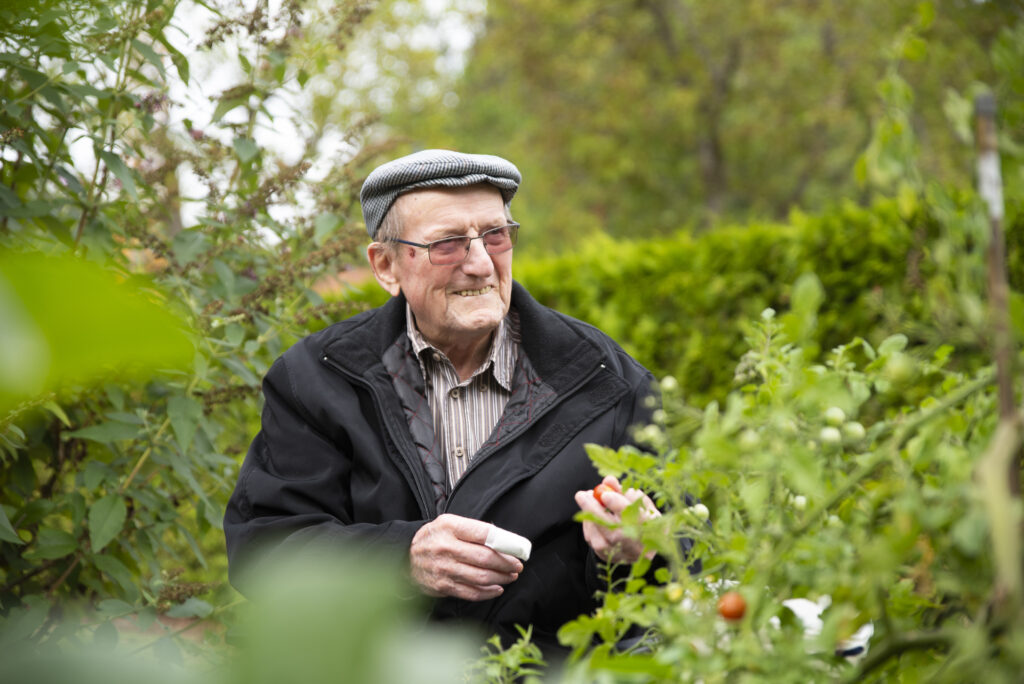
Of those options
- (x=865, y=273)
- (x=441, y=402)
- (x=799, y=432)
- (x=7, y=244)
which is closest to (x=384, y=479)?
(x=441, y=402)

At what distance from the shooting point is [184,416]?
2.72m

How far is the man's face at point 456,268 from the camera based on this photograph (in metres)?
2.58

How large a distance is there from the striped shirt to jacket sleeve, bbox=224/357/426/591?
29 centimetres

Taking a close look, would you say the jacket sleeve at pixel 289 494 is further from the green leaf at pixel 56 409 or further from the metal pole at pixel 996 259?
the metal pole at pixel 996 259

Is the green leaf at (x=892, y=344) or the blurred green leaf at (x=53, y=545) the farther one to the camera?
the blurred green leaf at (x=53, y=545)

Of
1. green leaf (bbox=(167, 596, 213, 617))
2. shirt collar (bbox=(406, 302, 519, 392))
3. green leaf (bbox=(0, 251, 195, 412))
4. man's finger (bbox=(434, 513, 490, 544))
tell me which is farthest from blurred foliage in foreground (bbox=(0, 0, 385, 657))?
green leaf (bbox=(0, 251, 195, 412))

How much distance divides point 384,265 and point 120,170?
800 mm

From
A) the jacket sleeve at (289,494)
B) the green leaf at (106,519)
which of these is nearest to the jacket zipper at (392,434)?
the jacket sleeve at (289,494)

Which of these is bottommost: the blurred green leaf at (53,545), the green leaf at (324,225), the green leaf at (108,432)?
the blurred green leaf at (53,545)

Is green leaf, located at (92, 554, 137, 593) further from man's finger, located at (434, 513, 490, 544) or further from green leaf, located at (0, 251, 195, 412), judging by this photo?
green leaf, located at (0, 251, 195, 412)

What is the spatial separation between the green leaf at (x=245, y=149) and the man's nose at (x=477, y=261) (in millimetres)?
950

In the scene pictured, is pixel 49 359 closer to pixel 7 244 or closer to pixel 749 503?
pixel 749 503

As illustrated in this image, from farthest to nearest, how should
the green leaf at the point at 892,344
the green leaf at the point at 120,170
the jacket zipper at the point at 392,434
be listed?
the green leaf at the point at 120,170
the jacket zipper at the point at 392,434
the green leaf at the point at 892,344

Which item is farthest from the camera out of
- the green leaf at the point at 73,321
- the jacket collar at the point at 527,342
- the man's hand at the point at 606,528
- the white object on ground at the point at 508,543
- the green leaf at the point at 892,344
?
the jacket collar at the point at 527,342
